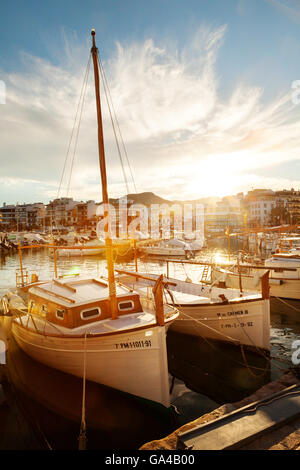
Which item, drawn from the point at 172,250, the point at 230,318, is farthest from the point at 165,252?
the point at 230,318

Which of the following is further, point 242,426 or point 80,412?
point 80,412

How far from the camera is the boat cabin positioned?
9.56 meters

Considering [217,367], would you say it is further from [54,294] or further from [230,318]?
[54,294]

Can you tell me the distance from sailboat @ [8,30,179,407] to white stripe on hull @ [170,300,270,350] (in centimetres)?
262

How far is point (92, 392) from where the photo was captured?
9.05 metres

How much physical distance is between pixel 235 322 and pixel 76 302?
7144 mm

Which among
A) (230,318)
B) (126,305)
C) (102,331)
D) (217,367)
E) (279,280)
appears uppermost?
(126,305)

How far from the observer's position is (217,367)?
11211 mm

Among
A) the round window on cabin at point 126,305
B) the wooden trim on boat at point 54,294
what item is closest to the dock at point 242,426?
the round window on cabin at point 126,305

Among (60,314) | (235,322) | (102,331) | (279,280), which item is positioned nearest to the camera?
(102,331)

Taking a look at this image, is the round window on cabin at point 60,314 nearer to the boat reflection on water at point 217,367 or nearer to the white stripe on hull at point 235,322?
the boat reflection on water at point 217,367

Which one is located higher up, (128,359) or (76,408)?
(128,359)

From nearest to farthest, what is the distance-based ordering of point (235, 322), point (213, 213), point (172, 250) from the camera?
1. point (235, 322)
2. point (172, 250)
3. point (213, 213)

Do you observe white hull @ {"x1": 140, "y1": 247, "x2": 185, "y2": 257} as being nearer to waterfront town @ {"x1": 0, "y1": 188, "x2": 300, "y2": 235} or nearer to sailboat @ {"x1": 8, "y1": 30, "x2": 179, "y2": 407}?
sailboat @ {"x1": 8, "y1": 30, "x2": 179, "y2": 407}
